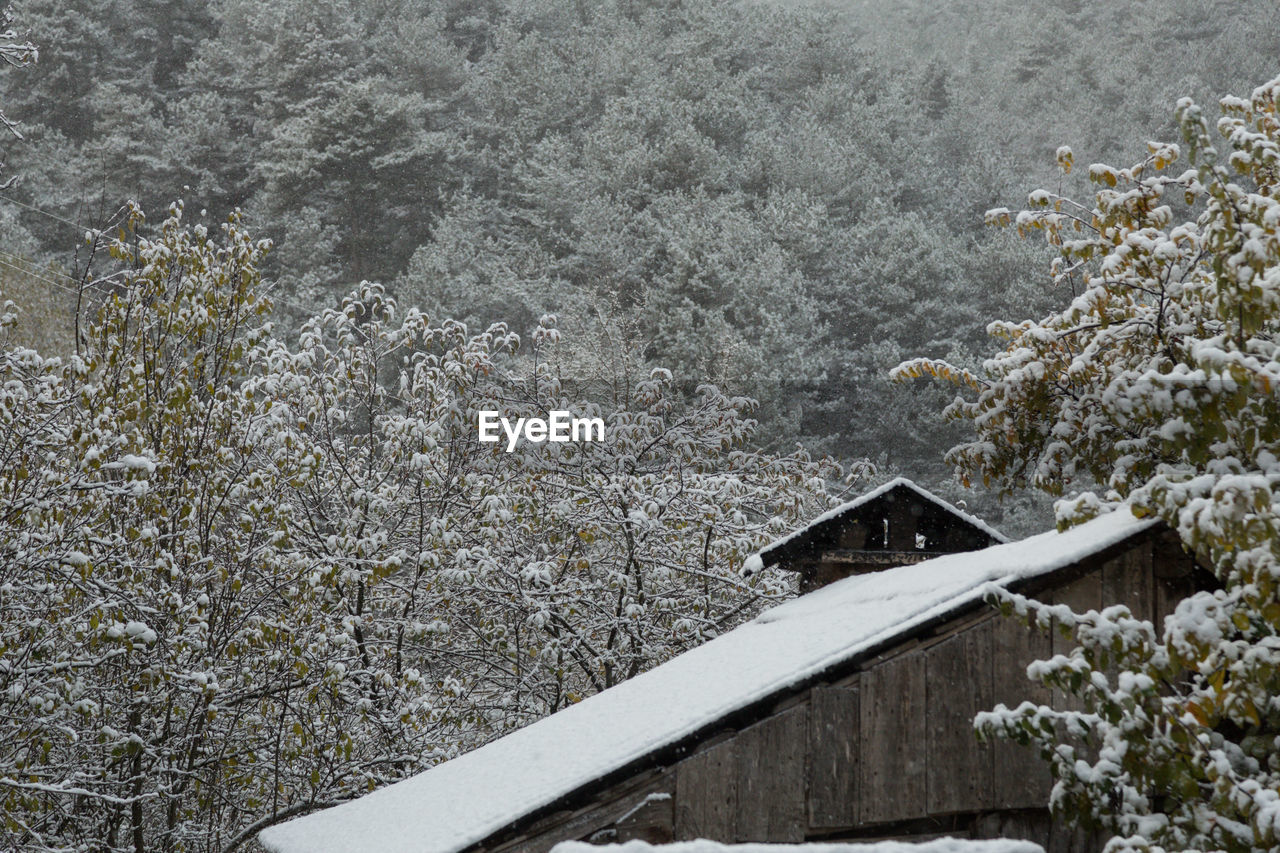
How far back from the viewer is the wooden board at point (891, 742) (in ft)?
18.0

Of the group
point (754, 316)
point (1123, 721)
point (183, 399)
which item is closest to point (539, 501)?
point (183, 399)

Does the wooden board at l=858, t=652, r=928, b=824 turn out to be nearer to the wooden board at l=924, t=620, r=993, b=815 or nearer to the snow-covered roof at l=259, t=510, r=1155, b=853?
the wooden board at l=924, t=620, r=993, b=815

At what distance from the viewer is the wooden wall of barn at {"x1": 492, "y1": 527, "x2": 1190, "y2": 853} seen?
210 inches

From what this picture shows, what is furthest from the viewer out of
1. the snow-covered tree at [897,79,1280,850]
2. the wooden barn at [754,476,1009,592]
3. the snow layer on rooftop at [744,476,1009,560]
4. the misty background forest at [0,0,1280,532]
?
the misty background forest at [0,0,1280,532]

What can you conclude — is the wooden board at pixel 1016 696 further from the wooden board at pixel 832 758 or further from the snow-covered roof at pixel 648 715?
the wooden board at pixel 832 758

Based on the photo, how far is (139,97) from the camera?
36.4 meters

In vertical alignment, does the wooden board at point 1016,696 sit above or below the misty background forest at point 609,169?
below

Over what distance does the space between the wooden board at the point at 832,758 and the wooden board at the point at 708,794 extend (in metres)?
0.38

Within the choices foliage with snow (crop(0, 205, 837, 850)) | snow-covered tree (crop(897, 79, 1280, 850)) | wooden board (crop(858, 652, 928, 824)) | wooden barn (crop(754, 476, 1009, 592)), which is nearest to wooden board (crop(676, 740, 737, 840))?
wooden board (crop(858, 652, 928, 824))

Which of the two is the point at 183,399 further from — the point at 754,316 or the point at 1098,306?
the point at 754,316

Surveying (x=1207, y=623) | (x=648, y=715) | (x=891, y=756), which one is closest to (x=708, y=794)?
(x=648, y=715)

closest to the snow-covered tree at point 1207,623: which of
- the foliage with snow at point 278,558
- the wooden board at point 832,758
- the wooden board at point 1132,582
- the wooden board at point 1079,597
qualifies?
the wooden board at point 1079,597

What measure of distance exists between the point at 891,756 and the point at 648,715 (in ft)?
3.84

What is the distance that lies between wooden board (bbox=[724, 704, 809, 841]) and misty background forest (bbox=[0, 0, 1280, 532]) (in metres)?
23.0
